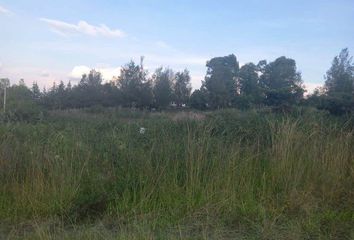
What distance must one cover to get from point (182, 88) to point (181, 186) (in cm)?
3073

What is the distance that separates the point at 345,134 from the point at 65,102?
3396 centimetres

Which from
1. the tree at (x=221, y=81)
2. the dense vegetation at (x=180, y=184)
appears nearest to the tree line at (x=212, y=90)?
the tree at (x=221, y=81)

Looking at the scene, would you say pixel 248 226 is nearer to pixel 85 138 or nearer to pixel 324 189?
pixel 324 189

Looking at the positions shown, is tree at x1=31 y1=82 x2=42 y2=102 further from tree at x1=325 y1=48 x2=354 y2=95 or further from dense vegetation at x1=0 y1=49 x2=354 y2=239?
dense vegetation at x1=0 y1=49 x2=354 y2=239

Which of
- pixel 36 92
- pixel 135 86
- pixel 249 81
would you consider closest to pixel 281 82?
pixel 249 81

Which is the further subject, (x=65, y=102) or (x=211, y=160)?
(x=65, y=102)

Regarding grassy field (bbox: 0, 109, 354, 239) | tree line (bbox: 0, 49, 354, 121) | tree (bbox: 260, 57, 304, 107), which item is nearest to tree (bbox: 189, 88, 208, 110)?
tree line (bbox: 0, 49, 354, 121)

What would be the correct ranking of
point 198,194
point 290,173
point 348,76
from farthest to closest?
point 348,76 < point 290,173 < point 198,194

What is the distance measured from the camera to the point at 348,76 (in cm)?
2222

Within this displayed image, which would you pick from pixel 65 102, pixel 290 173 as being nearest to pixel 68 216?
pixel 290 173

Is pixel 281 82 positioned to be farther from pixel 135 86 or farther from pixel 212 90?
pixel 135 86

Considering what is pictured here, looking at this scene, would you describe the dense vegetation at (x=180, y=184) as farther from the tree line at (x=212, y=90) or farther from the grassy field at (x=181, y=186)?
the tree line at (x=212, y=90)

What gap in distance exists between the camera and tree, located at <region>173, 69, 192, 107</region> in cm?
3402

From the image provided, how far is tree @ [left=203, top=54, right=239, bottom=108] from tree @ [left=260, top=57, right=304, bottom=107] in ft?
7.60
